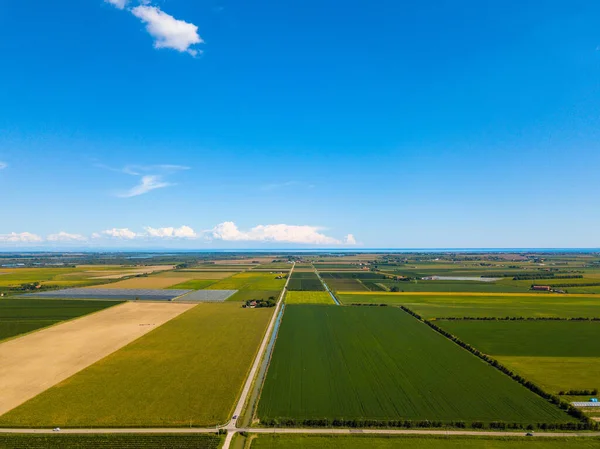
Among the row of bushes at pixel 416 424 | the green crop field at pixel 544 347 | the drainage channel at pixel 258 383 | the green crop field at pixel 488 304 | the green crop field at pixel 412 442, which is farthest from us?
the green crop field at pixel 488 304

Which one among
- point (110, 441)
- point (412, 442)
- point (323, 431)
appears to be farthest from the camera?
point (323, 431)

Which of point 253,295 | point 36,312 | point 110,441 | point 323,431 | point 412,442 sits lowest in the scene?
point 412,442

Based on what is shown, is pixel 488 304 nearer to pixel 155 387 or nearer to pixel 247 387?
pixel 247 387

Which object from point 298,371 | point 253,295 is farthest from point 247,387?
point 253,295

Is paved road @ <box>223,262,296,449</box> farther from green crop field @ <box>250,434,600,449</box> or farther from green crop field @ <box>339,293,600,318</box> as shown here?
green crop field @ <box>339,293,600,318</box>

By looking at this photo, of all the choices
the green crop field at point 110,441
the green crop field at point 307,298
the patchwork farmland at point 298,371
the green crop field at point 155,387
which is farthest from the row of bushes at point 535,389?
the green crop field at point 307,298

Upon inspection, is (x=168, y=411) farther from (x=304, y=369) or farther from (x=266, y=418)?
(x=304, y=369)

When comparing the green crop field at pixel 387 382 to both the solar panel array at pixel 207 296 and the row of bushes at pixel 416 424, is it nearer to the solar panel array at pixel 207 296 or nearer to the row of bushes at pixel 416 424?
the row of bushes at pixel 416 424
